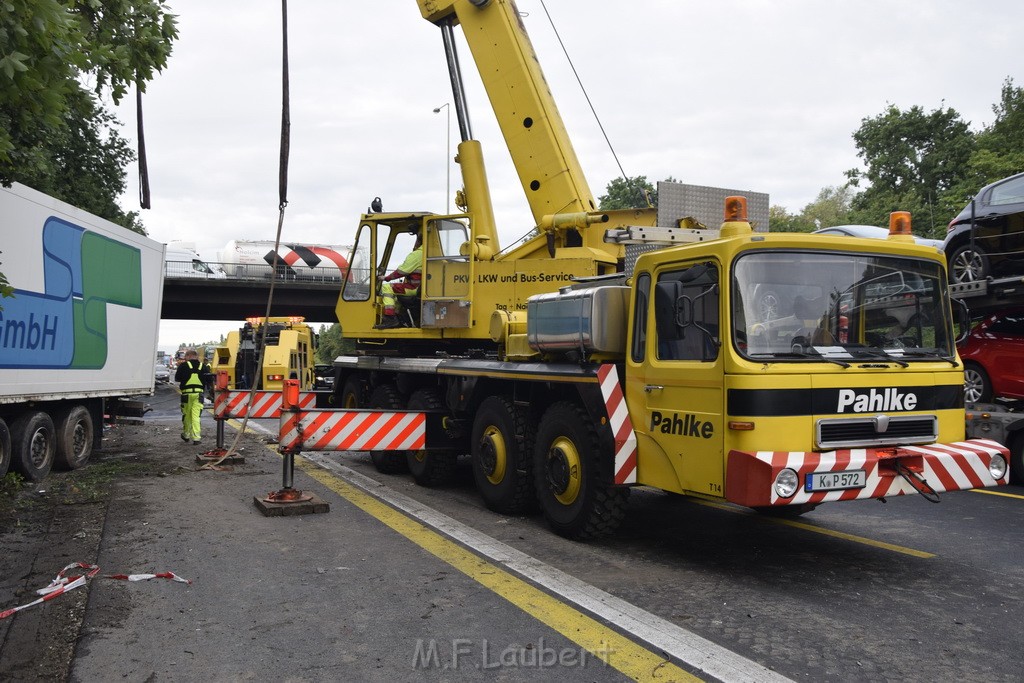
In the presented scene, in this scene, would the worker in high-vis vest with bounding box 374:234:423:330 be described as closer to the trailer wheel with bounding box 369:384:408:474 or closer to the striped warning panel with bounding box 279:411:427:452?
the trailer wheel with bounding box 369:384:408:474

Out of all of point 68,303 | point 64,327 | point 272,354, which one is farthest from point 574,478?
point 272,354

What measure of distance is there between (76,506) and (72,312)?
3292mm

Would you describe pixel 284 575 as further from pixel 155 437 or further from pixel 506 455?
pixel 155 437

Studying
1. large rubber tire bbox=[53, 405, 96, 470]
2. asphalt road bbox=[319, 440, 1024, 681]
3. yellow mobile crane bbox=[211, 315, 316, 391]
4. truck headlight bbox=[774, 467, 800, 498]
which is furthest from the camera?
yellow mobile crane bbox=[211, 315, 316, 391]

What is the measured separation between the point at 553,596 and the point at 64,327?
811 cm

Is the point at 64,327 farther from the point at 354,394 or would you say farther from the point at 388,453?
the point at 388,453

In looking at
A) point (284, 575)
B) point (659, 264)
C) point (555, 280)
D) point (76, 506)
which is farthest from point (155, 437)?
point (659, 264)

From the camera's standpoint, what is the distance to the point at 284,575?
575cm

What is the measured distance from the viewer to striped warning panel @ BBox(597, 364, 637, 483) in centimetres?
610

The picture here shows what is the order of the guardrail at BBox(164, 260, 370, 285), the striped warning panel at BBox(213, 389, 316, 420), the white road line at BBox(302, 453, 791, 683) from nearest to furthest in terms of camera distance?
the white road line at BBox(302, 453, 791, 683) → the striped warning panel at BBox(213, 389, 316, 420) → the guardrail at BBox(164, 260, 370, 285)

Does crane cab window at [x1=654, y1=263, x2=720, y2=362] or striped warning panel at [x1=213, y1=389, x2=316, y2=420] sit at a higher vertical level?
crane cab window at [x1=654, y1=263, x2=720, y2=362]

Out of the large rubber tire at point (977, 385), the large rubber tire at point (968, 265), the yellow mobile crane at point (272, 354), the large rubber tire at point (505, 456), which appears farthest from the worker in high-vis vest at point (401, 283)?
the yellow mobile crane at point (272, 354)

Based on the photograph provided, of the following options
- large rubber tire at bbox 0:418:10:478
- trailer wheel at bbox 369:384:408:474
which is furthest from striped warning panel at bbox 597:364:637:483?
large rubber tire at bbox 0:418:10:478

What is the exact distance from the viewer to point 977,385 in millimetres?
10352
